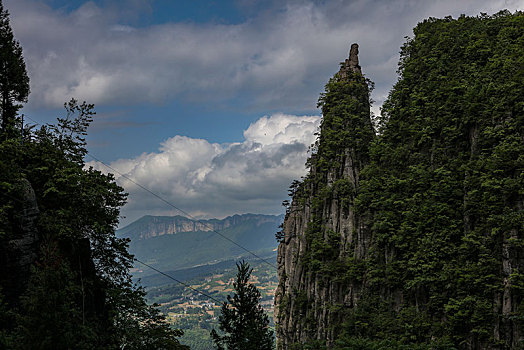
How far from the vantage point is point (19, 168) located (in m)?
16.5

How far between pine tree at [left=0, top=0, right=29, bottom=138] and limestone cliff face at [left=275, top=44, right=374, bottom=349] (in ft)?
89.1

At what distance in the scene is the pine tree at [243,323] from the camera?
67.6 feet

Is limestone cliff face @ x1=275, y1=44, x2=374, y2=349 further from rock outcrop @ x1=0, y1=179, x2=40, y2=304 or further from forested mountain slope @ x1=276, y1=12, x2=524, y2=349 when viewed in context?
rock outcrop @ x1=0, y1=179, x2=40, y2=304

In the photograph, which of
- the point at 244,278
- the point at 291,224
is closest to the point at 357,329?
the point at 244,278

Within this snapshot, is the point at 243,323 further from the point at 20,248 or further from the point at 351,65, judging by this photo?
the point at 351,65

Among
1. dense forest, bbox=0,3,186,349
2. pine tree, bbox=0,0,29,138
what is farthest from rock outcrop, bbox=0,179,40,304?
pine tree, bbox=0,0,29,138

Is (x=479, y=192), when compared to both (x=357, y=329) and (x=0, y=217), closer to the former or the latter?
(x=357, y=329)

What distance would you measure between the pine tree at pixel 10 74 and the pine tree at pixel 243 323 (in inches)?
718

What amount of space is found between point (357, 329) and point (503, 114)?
19.2 m

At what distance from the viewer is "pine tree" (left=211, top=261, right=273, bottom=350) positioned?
67.6ft

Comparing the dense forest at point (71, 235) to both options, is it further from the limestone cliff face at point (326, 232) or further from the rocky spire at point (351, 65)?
the rocky spire at point (351, 65)

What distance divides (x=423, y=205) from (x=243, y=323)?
15671 millimetres

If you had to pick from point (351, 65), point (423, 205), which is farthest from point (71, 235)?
point (351, 65)

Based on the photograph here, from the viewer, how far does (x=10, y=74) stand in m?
22.8
